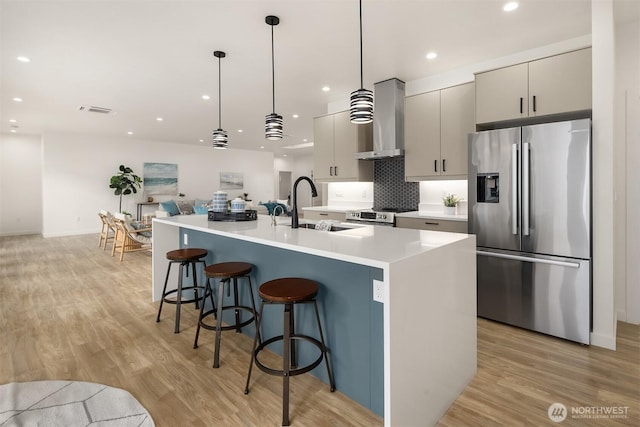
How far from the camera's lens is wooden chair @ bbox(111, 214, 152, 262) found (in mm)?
6164

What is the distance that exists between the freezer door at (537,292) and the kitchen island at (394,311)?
41.1 inches

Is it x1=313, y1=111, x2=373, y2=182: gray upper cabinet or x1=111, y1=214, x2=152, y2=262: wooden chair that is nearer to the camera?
x1=313, y1=111, x2=373, y2=182: gray upper cabinet

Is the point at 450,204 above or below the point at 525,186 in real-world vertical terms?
below

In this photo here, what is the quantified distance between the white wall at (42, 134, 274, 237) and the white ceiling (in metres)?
3.50

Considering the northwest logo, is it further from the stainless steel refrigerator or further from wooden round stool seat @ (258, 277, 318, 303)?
wooden round stool seat @ (258, 277, 318, 303)

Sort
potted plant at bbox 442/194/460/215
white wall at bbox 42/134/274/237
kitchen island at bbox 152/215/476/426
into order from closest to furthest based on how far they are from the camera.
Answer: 1. kitchen island at bbox 152/215/476/426
2. potted plant at bbox 442/194/460/215
3. white wall at bbox 42/134/274/237

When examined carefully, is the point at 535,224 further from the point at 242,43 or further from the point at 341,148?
the point at 242,43

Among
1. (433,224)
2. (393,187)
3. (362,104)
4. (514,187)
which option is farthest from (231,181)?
(514,187)

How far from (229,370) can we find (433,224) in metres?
2.60

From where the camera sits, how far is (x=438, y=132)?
3.99m

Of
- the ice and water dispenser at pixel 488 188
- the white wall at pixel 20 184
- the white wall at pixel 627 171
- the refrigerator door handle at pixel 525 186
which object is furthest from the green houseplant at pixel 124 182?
the white wall at pixel 627 171

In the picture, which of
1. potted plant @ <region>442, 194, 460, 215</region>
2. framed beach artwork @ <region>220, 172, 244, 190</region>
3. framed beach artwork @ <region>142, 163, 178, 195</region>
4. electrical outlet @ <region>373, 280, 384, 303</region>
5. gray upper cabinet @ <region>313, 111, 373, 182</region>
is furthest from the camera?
framed beach artwork @ <region>220, 172, 244, 190</region>

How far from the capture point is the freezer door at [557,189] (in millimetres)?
2557

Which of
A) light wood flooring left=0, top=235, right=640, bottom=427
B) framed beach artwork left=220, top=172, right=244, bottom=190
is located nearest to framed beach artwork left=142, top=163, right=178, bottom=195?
framed beach artwork left=220, top=172, right=244, bottom=190
